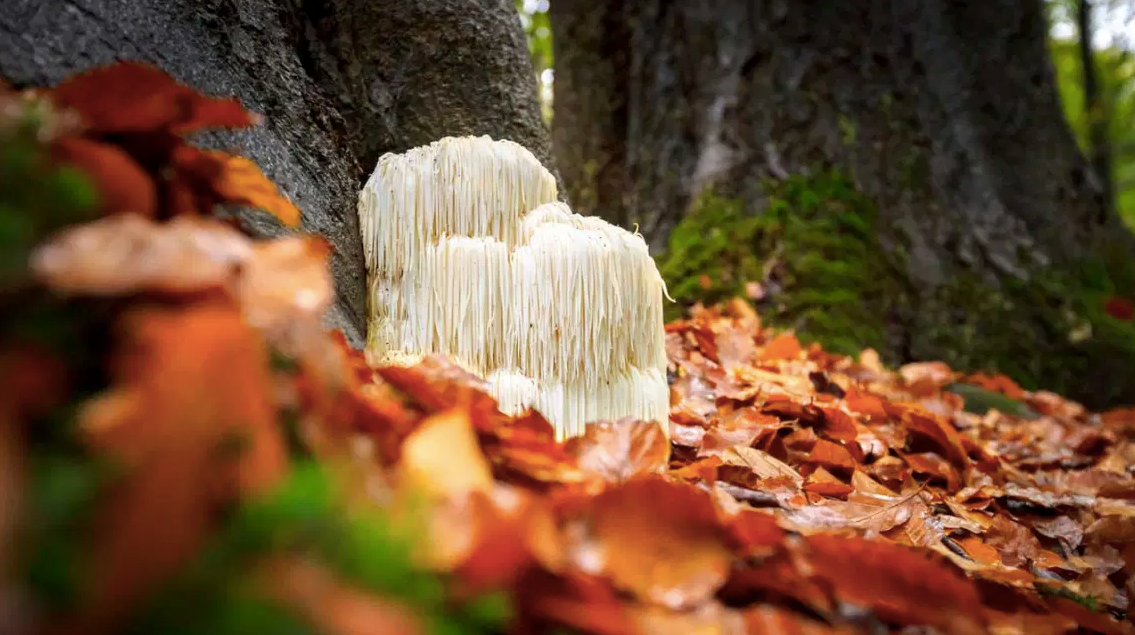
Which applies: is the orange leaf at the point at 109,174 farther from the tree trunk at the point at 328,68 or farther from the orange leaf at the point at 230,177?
the tree trunk at the point at 328,68

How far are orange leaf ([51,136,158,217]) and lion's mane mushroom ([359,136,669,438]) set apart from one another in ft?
2.84

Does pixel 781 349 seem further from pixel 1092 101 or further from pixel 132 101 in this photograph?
pixel 1092 101

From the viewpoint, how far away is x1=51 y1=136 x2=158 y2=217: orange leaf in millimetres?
784

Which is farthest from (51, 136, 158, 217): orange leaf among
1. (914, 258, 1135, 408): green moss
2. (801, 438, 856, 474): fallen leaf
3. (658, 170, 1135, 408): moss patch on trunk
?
(914, 258, 1135, 408): green moss

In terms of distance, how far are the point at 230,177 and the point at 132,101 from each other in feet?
0.56

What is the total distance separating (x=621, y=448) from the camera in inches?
51.9

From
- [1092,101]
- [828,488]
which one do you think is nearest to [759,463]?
[828,488]

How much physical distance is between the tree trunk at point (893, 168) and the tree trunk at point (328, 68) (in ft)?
7.43

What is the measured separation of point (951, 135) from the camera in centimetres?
468

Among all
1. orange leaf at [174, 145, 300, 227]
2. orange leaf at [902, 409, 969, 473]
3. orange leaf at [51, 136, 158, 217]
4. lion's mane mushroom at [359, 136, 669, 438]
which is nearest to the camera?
orange leaf at [51, 136, 158, 217]

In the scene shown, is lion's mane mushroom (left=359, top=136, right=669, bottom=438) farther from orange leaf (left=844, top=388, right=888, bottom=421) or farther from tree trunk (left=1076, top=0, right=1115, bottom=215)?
tree trunk (left=1076, top=0, right=1115, bottom=215)

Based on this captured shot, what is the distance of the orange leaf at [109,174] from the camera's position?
784 mm

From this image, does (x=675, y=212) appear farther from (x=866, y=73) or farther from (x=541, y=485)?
(x=541, y=485)

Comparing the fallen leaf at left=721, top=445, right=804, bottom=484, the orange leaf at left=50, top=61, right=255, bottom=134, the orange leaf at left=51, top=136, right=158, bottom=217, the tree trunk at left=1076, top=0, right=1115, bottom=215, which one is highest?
the tree trunk at left=1076, top=0, right=1115, bottom=215
